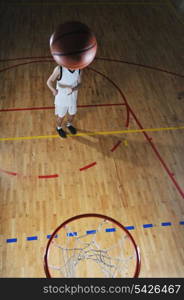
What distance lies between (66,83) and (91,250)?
2184 mm

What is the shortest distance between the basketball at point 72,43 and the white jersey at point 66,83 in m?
0.66

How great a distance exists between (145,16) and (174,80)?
3022 mm

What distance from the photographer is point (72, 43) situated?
312cm

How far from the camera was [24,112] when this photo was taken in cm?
523

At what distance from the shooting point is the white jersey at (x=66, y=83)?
3.88 meters

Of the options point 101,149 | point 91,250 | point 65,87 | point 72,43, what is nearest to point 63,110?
point 65,87

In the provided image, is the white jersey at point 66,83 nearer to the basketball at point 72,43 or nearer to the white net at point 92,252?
the basketball at point 72,43

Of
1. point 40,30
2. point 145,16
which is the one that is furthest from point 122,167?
point 145,16

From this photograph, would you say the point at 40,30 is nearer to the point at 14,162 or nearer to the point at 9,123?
the point at 9,123

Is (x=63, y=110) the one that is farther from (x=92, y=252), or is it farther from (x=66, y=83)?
(x=92, y=252)

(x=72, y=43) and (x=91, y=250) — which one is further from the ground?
(x=72, y=43)

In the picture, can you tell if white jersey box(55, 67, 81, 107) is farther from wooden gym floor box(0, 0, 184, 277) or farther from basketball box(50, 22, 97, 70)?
wooden gym floor box(0, 0, 184, 277)

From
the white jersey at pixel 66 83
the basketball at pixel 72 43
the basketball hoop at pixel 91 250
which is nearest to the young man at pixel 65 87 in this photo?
the white jersey at pixel 66 83

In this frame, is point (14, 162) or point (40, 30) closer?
point (14, 162)
